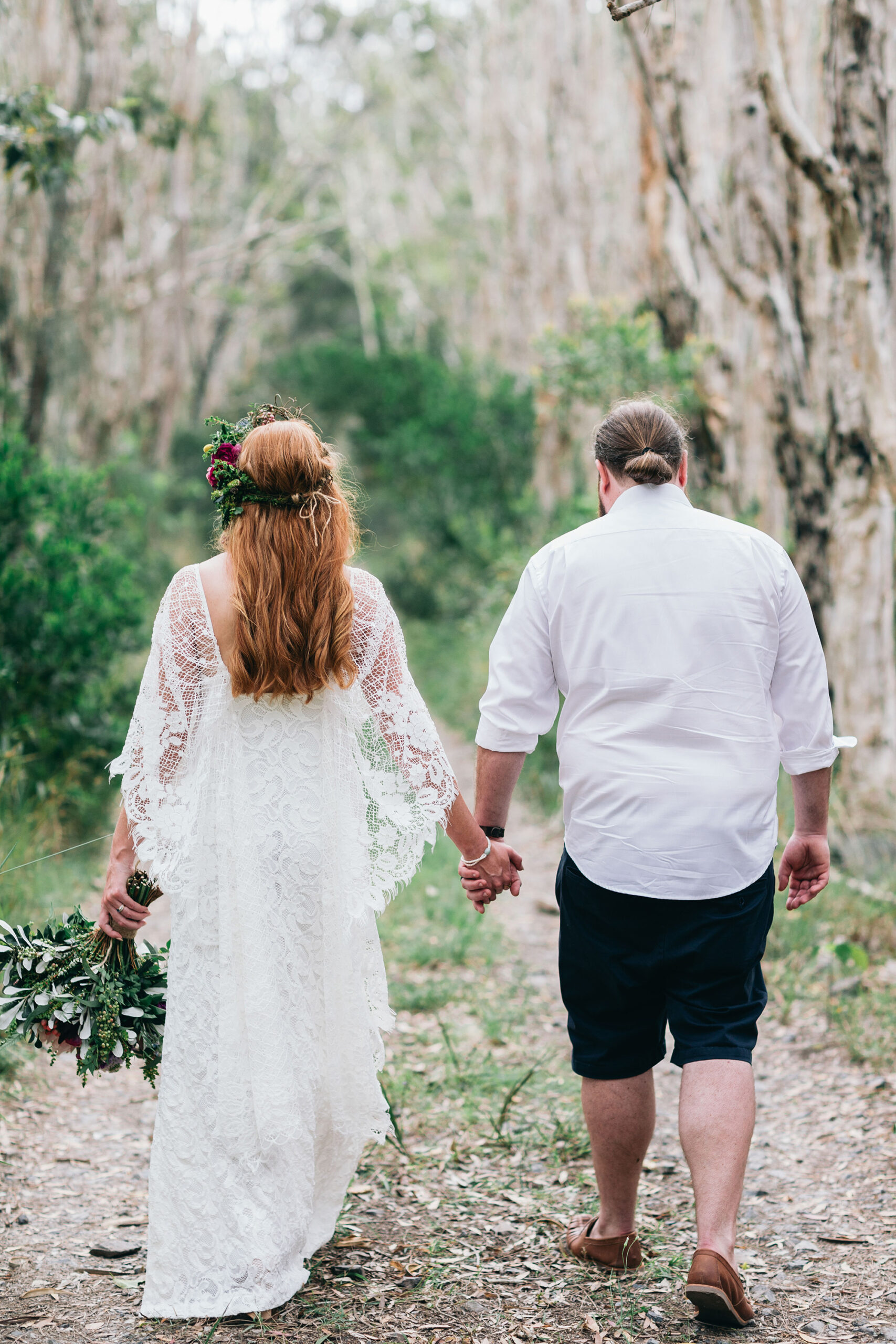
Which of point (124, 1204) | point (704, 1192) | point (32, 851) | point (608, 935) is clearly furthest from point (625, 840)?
point (32, 851)

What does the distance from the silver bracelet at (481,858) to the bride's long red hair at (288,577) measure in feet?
2.05

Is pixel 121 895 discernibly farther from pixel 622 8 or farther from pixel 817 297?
pixel 817 297

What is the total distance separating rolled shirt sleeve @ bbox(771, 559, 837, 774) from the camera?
2.79m

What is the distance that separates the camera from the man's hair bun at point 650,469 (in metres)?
2.79

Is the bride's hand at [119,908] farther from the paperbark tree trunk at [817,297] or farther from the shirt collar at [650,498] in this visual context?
the paperbark tree trunk at [817,297]

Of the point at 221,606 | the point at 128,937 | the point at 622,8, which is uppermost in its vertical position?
the point at 622,8

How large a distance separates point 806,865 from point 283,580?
4.99 feet

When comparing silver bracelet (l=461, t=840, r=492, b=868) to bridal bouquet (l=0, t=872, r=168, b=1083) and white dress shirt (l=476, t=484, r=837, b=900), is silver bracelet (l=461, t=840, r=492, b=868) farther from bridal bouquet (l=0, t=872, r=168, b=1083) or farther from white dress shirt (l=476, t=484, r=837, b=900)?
bridal bouquet (l=0, t=872, r=168, b=1083)

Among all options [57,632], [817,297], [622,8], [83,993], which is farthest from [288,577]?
[817,297]

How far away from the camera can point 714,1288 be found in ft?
8.26

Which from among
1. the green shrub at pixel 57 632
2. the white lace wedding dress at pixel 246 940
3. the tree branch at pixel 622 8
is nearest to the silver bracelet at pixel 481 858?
the white lace wedding dress at pixel 246 940

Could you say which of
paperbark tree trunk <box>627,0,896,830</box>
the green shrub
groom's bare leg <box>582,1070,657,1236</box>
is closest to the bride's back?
groom's bare leg <box>582,1070,657,1236</box>

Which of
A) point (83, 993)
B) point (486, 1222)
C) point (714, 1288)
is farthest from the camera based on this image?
point (486, 1222)

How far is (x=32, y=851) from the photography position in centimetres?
520
